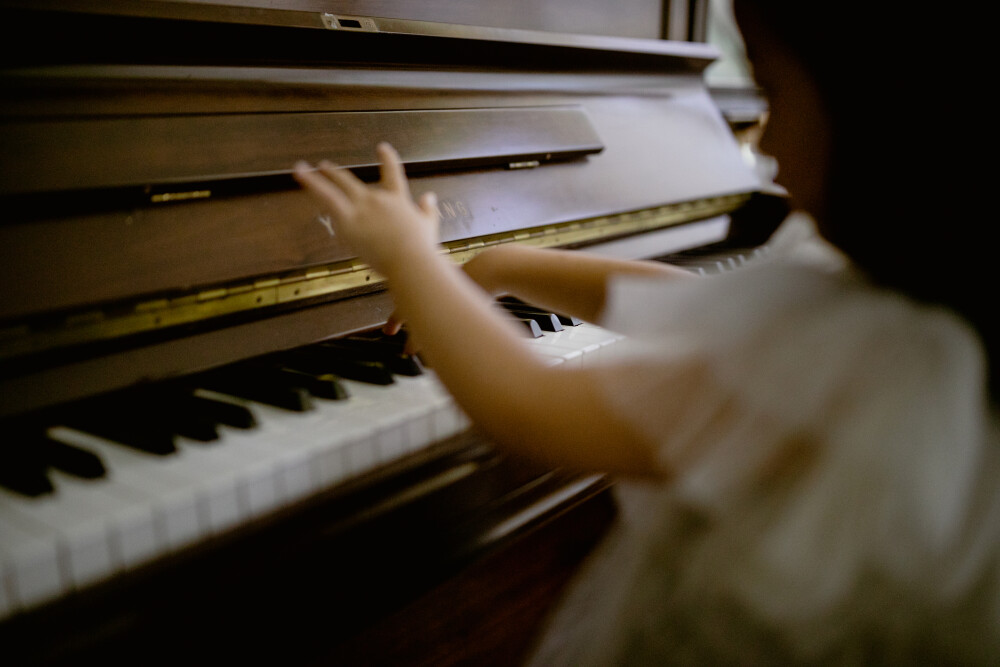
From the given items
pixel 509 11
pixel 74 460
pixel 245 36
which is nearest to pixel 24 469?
pixel 74 460

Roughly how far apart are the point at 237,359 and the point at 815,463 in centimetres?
65

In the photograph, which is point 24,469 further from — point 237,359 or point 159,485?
point 237,359

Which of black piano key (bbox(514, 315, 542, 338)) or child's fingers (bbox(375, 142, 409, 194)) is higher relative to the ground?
child's fingers (bbox(375, 142, 409, 194))

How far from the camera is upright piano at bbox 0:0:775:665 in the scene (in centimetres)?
62

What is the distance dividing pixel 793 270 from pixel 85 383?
70cm

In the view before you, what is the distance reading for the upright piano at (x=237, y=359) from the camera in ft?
2.04

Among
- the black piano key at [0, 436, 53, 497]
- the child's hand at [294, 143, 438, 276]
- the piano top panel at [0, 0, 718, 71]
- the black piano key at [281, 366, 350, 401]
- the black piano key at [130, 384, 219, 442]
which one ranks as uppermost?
the piano top panel at [0, 0, 718, 71]

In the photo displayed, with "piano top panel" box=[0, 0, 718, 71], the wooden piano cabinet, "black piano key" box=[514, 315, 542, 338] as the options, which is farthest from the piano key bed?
"piano top panel" box=[0, 0, 718, 71]

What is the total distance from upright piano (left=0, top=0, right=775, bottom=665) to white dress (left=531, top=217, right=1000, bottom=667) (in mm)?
303

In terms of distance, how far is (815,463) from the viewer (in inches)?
22.1

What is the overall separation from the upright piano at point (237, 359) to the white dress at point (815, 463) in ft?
0.99

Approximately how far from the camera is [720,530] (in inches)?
24.1

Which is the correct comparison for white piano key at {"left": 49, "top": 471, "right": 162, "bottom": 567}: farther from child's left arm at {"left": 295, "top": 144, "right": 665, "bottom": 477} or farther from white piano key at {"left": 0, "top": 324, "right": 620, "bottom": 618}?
child's left arm at {"left": 295, "top": 144, "right": 665, "bottom": 477}

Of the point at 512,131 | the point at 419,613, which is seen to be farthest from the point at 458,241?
the point at 419,613
